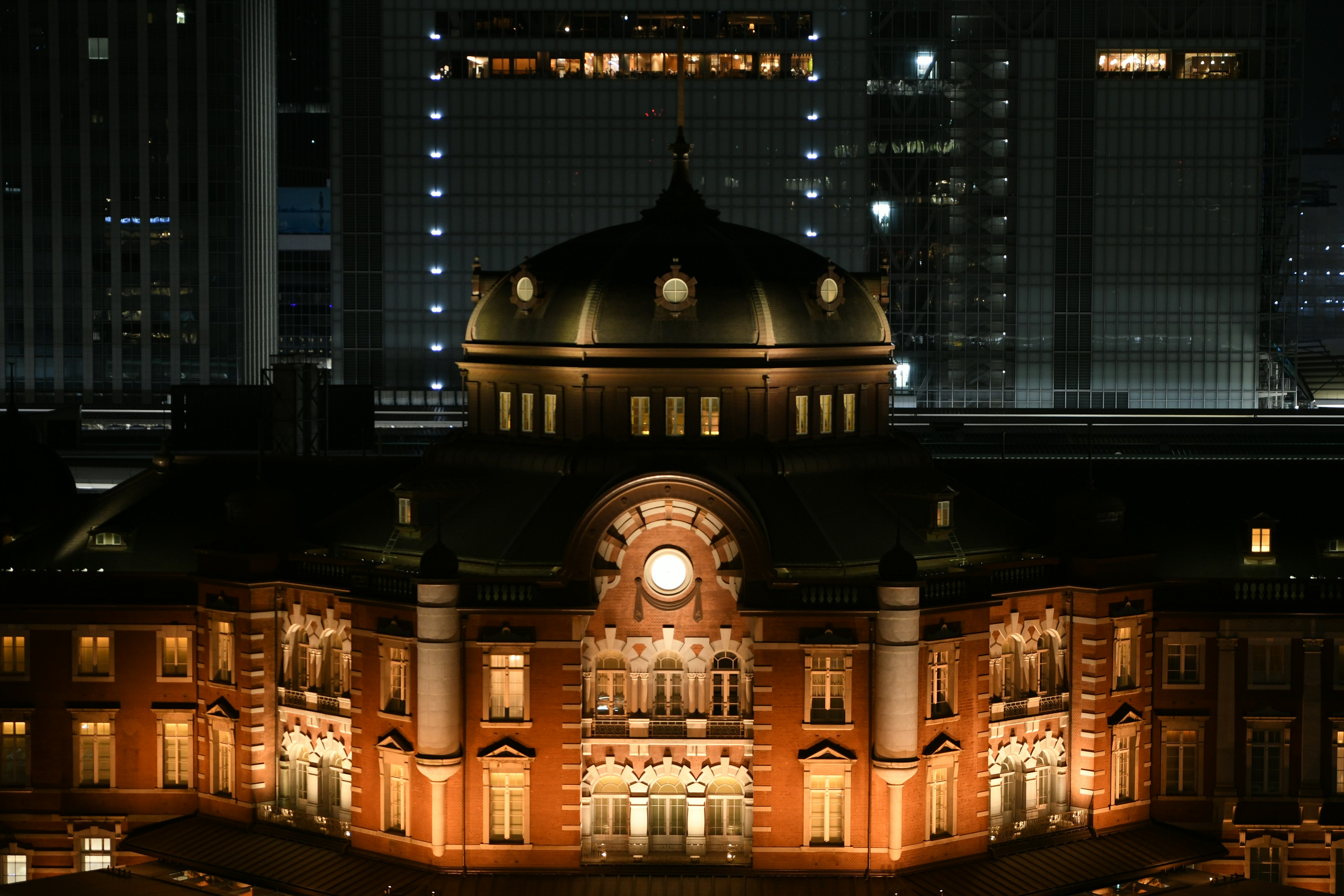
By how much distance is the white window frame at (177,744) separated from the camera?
100m

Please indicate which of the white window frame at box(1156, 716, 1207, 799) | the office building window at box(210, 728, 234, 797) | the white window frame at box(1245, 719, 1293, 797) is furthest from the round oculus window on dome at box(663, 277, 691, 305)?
the white window frame at box(1245, 719, 1293, 797)

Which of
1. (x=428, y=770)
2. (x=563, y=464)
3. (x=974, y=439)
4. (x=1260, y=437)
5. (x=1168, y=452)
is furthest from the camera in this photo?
(x=1260, y=437)

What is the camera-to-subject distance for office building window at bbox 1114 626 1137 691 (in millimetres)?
97562

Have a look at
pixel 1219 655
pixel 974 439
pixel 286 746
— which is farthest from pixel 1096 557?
pixel 974 439

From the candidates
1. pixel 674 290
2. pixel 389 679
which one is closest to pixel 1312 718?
pixel 674 290

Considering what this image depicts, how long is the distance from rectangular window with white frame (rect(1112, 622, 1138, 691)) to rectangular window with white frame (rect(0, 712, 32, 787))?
4950 centimetres

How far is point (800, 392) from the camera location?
97750 mm

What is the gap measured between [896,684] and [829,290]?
61.7 feet

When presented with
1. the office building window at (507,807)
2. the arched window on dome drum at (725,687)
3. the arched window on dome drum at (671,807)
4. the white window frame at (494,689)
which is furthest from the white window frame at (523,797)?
the arched window on dome drum at (725,687)

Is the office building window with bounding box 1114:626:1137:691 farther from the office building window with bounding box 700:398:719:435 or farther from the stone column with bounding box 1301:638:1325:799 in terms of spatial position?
the office building window with bounding box 700:398:719:435

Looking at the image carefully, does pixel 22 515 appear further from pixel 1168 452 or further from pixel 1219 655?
pixel 1168 452

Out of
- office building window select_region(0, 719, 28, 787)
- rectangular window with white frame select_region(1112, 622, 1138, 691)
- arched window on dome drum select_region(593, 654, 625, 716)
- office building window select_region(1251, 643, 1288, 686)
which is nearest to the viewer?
arched window on dome drum select_region(593, 654, 625, 716)

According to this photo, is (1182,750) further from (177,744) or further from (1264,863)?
(177,744)

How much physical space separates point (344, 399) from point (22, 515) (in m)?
44.0
